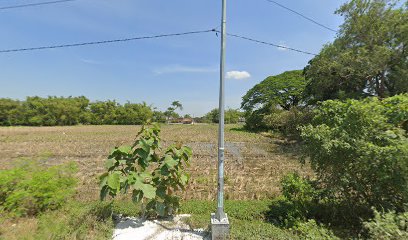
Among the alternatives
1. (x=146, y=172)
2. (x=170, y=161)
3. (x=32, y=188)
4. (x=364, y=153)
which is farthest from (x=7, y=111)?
(x=364, y=153)

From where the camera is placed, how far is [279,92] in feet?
102

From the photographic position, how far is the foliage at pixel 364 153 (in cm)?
312

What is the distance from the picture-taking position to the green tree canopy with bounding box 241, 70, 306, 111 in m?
30.1

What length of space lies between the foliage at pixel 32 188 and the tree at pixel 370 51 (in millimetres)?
13043

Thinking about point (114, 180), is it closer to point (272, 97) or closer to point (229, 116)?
point (272, 97)

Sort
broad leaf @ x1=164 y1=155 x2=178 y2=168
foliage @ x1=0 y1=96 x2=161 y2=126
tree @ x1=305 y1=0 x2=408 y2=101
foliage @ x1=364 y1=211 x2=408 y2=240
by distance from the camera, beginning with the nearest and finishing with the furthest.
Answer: foliage @ x1=364 y1=211 x2=408 y2=240 → broad leaf @ x1=164 y1=155 x2=178 y2=168 → tree @ x1=305 y1=0 x2=408 y2=101 → foliage @ x1=0 y1=96 x2=161 y2=126

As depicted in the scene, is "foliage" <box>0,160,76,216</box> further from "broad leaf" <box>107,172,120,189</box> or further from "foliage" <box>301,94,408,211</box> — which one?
"foliage" <box>301,94,408,211</box>

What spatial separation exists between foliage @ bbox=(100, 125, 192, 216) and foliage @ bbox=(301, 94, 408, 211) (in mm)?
2436

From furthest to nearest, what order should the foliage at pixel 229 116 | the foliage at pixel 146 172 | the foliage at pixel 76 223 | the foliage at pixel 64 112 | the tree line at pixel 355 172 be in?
1. the foliage at pixel 229 116
2. the foliage at pixel 64 112
3. the foliage at pixel 146 172
4. the foliage at pixel 76 223
5. the tree line at pixel 355 172

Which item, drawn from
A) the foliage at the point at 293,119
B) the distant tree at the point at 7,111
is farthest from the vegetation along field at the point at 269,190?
the distant tree at the point at 7,111

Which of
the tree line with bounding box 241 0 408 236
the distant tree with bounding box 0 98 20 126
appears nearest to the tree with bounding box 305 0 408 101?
the tree line with bounding box 241 0 408 236

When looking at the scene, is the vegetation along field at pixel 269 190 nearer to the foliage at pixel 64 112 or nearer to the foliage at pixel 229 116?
the foliage at pixel 64 112

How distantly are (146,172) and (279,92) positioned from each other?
3027cm

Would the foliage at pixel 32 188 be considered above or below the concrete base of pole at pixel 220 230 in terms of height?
above
